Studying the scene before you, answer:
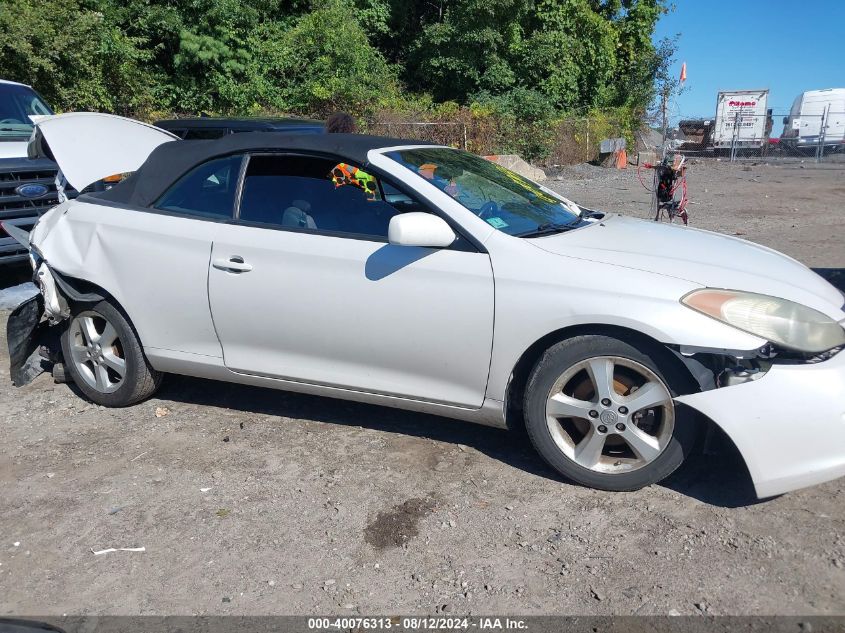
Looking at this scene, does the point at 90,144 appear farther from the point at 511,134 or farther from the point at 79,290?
the point at 511,134

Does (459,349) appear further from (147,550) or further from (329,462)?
(147,550)

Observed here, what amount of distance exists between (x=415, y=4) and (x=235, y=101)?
444 inches

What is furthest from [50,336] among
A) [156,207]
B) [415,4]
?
[415,4]

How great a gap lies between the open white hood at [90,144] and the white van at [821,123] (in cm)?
3081

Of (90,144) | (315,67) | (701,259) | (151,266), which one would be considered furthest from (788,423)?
(315,67)

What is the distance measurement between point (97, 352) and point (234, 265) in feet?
4.22

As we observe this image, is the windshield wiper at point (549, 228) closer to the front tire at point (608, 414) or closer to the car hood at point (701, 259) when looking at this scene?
the car hood at point (701, 259)

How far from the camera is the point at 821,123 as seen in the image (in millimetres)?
29984

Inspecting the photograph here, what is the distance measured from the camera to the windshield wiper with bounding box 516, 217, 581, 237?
394 cm

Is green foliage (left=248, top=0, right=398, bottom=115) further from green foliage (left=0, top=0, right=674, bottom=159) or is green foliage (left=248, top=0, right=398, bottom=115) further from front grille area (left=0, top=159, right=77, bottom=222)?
front grille area (left=0, top=159, right=77, bottom=222)

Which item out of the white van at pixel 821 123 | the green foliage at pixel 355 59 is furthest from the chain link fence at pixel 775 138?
the green foliage at pixel 355 59

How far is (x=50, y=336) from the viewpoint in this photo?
18.3 ft

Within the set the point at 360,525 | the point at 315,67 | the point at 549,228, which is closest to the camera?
the point at 360,525

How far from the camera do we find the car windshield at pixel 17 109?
27.1 feet
